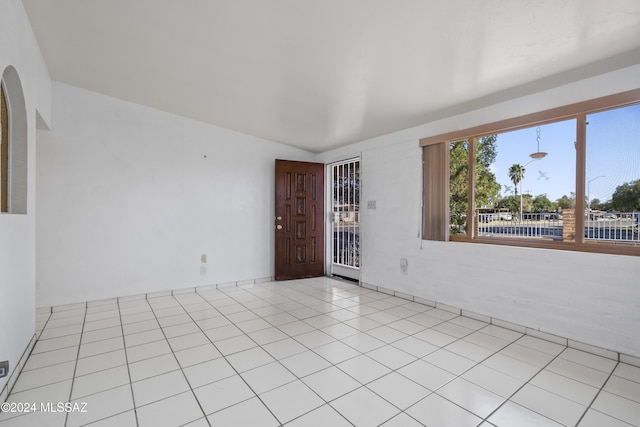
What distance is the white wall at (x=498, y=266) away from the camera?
2.45m

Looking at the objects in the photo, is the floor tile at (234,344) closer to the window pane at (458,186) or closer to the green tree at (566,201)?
the window pane at (458,186)

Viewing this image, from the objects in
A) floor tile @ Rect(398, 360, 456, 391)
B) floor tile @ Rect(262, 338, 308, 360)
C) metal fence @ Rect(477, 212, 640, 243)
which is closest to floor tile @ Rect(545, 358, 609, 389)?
floor tile @ Rect(398, 360, 456, 391)

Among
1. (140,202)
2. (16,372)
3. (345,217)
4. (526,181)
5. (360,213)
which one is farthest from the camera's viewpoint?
(345,217)

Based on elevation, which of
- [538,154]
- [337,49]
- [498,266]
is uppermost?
[337,49]

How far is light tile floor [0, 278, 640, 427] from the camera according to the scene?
177cm

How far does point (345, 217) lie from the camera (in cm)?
576

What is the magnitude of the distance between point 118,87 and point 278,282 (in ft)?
12.1

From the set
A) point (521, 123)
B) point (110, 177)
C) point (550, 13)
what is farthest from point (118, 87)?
point (521, 123)

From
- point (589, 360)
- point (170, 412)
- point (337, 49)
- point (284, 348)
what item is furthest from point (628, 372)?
point (337, 49)

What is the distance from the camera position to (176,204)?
445 cm

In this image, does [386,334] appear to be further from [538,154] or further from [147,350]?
[538,154]

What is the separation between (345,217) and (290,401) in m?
4.09

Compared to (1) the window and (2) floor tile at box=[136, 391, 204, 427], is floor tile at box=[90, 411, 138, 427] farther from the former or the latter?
(1) the window

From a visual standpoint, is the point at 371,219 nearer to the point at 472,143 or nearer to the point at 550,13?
the point at 472,143
